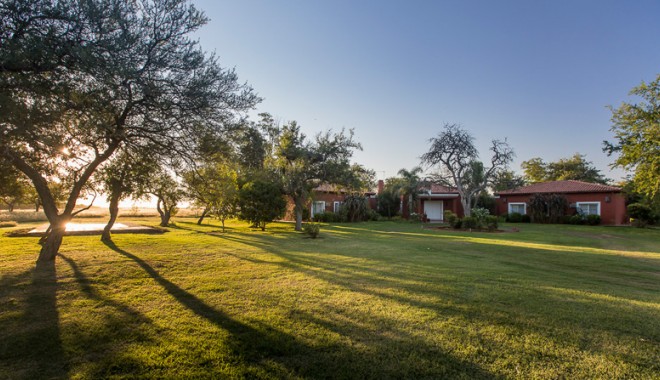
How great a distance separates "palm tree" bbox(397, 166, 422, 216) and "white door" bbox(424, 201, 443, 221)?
1.74 meters

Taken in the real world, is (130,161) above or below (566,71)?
below

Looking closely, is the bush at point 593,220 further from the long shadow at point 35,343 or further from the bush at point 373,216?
the long shadow at point 35,343

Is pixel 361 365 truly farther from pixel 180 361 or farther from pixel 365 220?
pixel 365 220

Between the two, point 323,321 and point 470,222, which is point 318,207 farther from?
point 323,321

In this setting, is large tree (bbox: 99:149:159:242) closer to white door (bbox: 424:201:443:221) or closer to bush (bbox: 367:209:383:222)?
bush (bbox: 367:209:383:222)

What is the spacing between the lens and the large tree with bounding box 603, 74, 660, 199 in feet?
50.7

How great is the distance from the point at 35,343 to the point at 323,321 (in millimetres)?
3139

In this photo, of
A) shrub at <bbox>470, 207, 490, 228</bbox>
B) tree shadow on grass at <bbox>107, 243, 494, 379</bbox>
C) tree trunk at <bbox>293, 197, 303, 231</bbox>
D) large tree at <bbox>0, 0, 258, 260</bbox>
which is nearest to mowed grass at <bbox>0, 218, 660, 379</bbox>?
tree shadow on grass at <bbox>107, 243, 494, 379</bbox>

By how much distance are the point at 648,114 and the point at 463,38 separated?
10.6 meters

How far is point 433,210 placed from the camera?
3547 centimetres

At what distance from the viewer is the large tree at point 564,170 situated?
146 feet

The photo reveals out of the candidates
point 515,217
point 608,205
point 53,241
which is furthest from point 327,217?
point 608,205

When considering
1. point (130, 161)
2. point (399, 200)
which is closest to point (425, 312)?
point (130, 161)

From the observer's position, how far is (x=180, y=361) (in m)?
3.14
